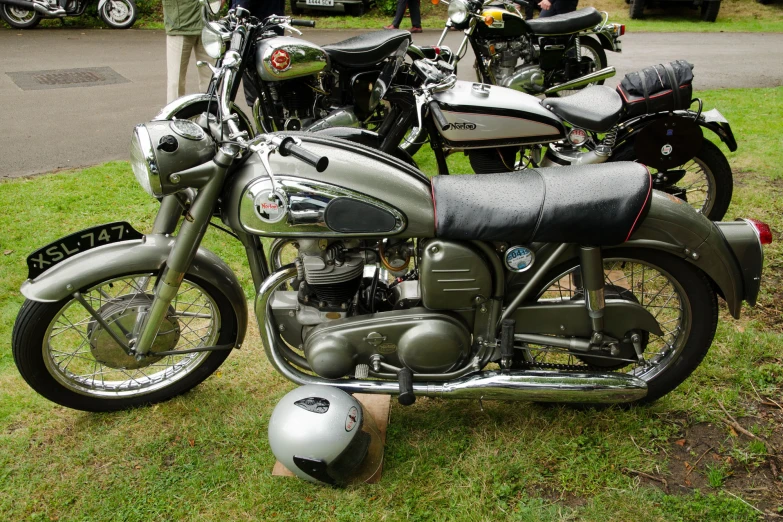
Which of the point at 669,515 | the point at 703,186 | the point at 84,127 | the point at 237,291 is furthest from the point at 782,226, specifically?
the point at 84,127

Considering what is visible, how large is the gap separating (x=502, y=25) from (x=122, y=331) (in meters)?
4.37

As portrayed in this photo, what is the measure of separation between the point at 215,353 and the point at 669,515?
190 cm

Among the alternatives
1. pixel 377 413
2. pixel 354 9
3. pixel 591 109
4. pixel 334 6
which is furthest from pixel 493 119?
pixel 354 9

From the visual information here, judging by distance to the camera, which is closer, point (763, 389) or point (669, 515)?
point (669, 515)

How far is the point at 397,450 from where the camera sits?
263cm

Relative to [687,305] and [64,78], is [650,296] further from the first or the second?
[64,78]

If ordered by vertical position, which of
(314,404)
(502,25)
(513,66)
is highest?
(502,25)

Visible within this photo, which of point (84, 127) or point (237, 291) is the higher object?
point (237, 291)

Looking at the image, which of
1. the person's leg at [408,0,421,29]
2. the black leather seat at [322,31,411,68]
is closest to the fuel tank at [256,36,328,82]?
the black leather seat at [322,31,411,68]

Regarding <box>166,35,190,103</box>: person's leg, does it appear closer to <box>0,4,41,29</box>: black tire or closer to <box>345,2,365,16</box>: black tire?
<box>0,4,41,29</box>: black tire

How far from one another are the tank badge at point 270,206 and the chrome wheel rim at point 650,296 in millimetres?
1036

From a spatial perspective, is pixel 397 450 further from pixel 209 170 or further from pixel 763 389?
pixel 763 389

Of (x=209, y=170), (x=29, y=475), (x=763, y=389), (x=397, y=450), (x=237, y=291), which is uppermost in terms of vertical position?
(x=209, y=170)

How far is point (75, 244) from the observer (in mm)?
2461
